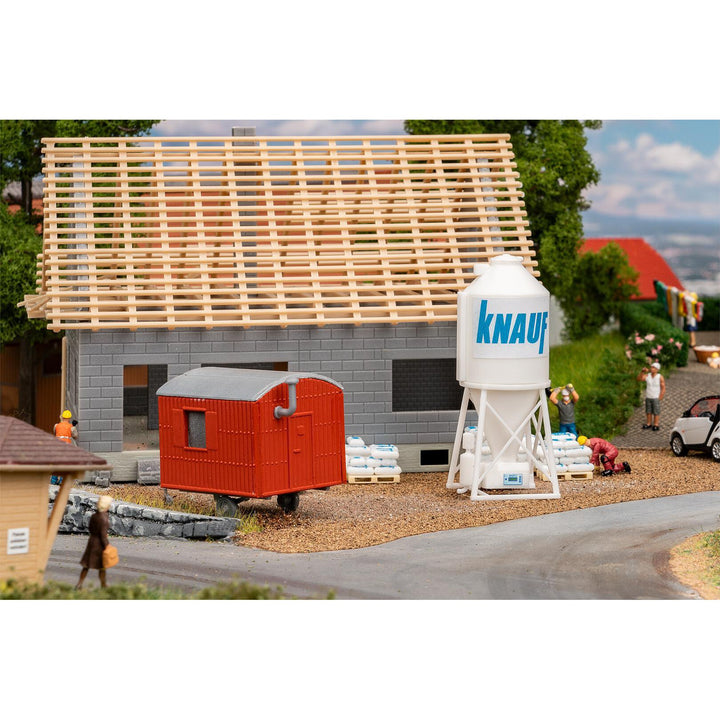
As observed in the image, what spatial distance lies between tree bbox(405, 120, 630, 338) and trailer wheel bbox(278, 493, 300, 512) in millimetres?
16781

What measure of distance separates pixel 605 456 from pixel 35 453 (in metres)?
14.8

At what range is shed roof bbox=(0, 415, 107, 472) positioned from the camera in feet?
58.6

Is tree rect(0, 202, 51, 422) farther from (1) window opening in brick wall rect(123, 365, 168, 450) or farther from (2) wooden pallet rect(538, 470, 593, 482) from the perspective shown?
(2) wooden pallet rect(538, 470, 593, 482)

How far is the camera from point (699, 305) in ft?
139

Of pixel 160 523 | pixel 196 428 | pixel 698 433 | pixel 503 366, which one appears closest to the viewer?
pixel 160 523

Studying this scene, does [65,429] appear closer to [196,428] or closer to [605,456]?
[196,428]

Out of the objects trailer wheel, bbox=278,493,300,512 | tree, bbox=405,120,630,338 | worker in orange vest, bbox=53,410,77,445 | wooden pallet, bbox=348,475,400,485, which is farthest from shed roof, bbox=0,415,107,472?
tree, bbox=405,120,630,338

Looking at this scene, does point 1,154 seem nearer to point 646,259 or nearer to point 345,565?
point 345,565

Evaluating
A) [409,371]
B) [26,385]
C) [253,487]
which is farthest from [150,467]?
[26,385]

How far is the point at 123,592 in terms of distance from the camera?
60.5ft

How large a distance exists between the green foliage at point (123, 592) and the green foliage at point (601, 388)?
1670 cm

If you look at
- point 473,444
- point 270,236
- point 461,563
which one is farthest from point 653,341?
point 461,563

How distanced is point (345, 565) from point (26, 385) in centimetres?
1800

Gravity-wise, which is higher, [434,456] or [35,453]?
[35,453]
